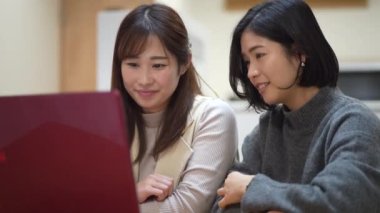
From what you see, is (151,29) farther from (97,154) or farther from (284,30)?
(97,154)

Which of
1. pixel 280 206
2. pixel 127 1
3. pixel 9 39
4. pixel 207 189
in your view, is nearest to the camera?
pixel 280 206

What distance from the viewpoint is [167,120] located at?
1126mm

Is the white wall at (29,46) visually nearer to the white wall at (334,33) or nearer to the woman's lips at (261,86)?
the white wall at (334,33)

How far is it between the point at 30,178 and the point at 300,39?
565 mm

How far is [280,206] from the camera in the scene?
0.78 meters

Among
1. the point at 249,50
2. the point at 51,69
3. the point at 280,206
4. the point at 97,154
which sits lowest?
the point at 51,69

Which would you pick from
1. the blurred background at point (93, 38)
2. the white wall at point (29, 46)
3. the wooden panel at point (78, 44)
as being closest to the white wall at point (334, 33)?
the blurred background at point (93, 38)

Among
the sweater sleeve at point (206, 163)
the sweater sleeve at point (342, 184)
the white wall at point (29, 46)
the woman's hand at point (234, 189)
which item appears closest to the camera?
the sweater sleeve at point (342, 184)

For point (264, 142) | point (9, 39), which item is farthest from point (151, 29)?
point (9, 39)

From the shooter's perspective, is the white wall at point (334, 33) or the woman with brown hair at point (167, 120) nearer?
the woman with brown hair at point (167, 120)

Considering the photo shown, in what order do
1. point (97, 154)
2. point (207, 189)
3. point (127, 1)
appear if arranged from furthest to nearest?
point (127, 1), point (207, 189), point (97, 154)

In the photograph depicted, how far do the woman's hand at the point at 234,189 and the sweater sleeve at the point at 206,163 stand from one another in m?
0.09

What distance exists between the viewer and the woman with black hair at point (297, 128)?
775 mm

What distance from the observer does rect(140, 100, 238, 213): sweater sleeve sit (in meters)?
1.00
